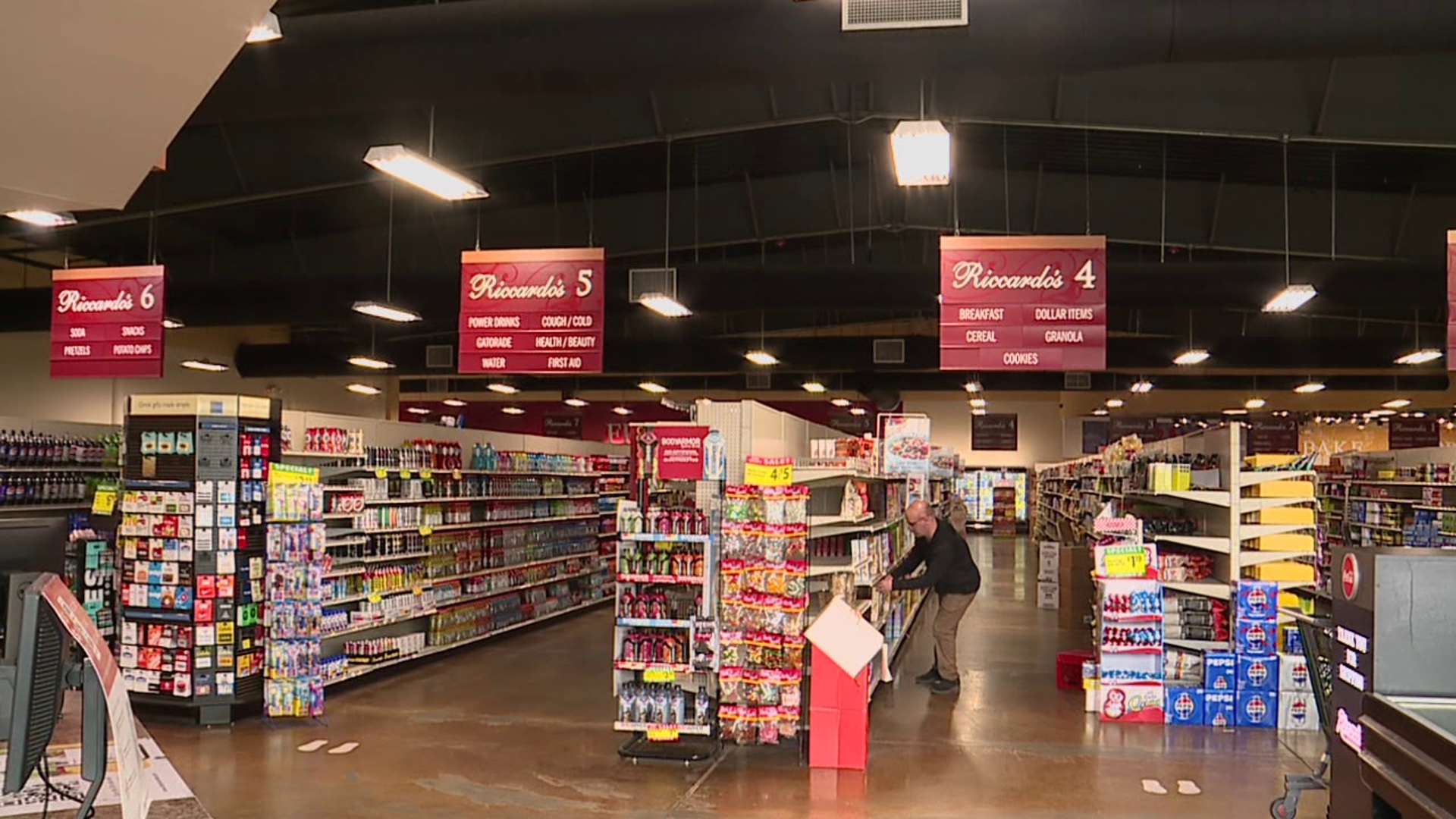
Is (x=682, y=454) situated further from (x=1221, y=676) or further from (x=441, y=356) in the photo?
(x=441, y=356)

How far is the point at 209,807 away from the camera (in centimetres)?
641

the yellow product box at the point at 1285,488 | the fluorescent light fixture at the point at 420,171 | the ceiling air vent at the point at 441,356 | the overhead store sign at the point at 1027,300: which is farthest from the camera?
the ceiling air vent at the point at 441,356

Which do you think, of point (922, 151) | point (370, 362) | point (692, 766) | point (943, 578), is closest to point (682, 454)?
point (692, 766)

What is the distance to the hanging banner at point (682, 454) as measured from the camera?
781cm

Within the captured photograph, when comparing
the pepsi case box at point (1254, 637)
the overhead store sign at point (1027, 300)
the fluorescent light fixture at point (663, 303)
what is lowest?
the pepsi case box at point (1254, 637)

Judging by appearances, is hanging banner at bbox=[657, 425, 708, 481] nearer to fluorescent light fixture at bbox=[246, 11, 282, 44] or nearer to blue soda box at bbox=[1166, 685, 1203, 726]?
fluorescent light fixture at bbox=[246, 11, 282, 44]

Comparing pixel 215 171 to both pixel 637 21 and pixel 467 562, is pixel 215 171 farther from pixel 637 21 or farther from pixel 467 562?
pixel 637 21

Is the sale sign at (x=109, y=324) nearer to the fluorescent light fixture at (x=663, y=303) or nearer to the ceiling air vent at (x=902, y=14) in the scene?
the fluorescent light fixture at (x=663, y=303)

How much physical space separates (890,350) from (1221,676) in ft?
29.1

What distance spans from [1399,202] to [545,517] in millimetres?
10762

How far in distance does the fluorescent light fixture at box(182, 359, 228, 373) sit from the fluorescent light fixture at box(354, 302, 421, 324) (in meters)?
7.29

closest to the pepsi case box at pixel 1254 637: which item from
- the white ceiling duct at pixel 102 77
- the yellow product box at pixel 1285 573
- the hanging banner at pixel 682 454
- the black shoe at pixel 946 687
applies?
the yellow product box at pixel 1285 573

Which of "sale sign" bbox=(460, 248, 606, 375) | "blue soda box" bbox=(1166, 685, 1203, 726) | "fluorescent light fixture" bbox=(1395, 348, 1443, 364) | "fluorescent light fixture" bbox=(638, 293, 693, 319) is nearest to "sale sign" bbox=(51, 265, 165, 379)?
"sale sign" bbox=(460, 248, 606, 375)

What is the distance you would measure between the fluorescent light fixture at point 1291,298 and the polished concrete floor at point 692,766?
4.63 metres
